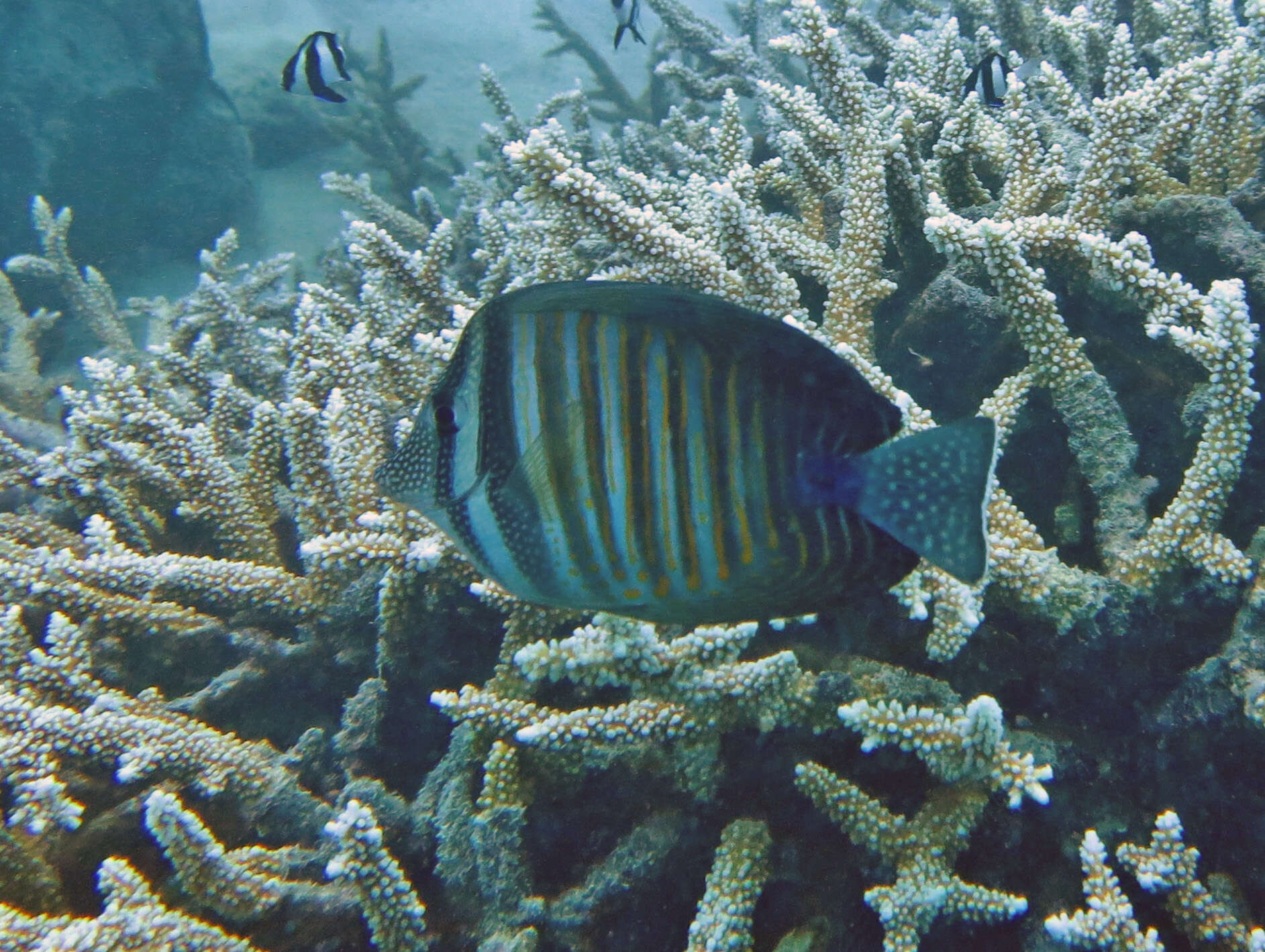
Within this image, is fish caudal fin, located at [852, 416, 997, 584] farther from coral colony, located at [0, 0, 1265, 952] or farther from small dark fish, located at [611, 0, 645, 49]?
small dark fish, located at [611, 0, 645, 49]

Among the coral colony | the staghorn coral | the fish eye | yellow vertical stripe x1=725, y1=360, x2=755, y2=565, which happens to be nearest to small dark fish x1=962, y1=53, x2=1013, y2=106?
the coral colony

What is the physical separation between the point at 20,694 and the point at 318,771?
1.01m

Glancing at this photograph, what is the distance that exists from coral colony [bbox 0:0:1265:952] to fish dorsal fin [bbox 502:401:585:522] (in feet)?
3.40

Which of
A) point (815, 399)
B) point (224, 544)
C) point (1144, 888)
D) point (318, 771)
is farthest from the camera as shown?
point (224, 544)

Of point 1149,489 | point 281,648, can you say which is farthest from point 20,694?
point 1149,489

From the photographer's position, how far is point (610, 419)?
0.89 m

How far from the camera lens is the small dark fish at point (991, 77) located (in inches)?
123

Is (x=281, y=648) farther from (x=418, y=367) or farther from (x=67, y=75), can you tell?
(x=67, y=75)

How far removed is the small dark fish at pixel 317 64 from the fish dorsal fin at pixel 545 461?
4818 millimetres

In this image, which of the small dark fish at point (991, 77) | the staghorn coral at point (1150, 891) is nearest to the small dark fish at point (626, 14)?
the small dark fish at point (991, 77)

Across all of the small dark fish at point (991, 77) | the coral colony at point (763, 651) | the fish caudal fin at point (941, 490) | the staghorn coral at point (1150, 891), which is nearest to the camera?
the fish caudal fin at point (941, 490)

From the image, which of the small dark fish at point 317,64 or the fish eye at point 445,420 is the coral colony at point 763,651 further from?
the small dark fish at point 317,64

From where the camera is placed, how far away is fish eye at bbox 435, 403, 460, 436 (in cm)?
94

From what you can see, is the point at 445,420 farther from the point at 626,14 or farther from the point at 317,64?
the point at 626,14
